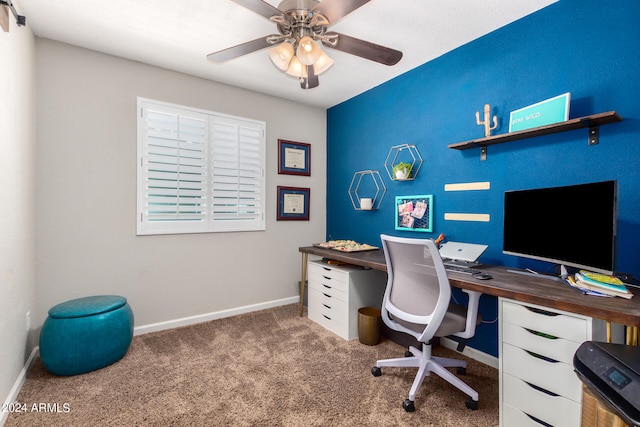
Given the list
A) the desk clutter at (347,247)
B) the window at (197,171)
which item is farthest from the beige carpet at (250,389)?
the window at (197,171)

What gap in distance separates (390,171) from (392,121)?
491 millimetres

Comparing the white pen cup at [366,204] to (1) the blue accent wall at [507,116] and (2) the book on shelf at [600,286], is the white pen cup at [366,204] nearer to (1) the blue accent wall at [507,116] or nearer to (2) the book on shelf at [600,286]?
(1) the blue accent wall at [507,116]

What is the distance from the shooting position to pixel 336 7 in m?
1.50

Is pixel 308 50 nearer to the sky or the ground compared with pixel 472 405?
nearer to the sky

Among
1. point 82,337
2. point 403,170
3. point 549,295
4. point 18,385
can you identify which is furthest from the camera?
point 403,170

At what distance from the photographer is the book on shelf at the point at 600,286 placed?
130cm

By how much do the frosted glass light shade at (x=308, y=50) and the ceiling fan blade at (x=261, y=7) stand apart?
0.18 metres

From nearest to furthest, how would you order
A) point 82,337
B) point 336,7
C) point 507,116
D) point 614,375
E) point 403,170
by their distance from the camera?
point 614,375
point 336,7
point 82,337
point 507,116
point 403,170

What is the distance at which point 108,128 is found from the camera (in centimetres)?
258

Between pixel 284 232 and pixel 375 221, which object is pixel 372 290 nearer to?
pixel 375 221

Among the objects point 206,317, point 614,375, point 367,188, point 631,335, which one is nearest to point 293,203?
point 367,188

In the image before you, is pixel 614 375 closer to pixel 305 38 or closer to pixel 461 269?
pixel 461 269

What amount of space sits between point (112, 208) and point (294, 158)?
1.88 m

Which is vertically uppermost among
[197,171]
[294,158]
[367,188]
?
[294,158]
